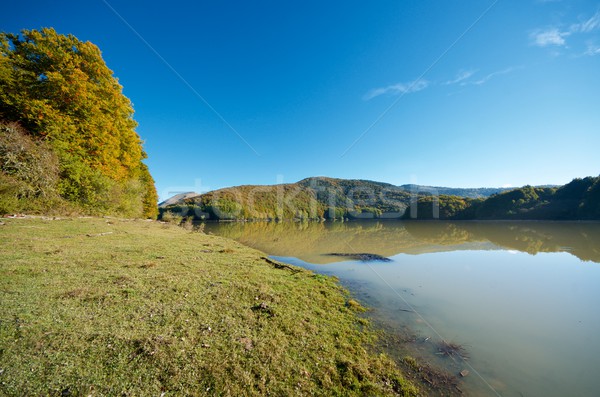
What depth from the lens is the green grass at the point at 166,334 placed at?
3.64m

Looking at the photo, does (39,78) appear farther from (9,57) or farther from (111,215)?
(111,215)

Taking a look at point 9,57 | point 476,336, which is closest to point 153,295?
point 476,336

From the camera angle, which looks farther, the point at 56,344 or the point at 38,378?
the point at 56,344

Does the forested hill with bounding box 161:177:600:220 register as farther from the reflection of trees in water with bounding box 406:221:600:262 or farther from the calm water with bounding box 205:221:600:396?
the calm water with bounding box 205:221:600:396

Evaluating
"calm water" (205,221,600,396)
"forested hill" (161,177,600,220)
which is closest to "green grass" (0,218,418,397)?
"calm water" (205,221,600,396)

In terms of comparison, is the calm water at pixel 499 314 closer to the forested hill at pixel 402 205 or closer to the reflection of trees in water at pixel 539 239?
the reflection of trees in water at pixel 539 239

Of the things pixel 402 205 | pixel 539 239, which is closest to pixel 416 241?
pixel 539 239

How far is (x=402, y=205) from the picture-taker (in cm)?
12669

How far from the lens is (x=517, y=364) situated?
5.91m

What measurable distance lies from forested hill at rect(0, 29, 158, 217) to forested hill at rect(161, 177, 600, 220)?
22212mm

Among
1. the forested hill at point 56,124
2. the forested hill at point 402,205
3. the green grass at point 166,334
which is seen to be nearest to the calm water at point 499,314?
the green grass at point 166,334

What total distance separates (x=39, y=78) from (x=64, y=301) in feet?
67.2

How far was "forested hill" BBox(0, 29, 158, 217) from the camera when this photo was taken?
13.9m

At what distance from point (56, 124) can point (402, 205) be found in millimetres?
136332
